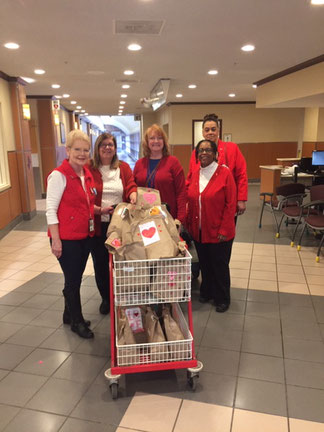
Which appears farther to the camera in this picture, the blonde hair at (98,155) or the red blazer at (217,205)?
the red blazer at (217,205)

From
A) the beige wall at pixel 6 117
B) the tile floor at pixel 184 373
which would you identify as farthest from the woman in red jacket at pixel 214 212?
the beige wall at pixel 6 117

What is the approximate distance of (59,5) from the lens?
330 cm

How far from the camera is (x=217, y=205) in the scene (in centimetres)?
292

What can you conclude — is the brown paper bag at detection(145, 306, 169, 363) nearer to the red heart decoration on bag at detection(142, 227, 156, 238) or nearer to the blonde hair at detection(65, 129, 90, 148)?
the red heart decoration on bag at detection(142, 227, 156, 238)

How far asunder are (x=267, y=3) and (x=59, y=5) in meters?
2.00

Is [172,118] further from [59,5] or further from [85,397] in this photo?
[85,397]

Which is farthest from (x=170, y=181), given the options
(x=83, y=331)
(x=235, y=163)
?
(x=83, y=331)

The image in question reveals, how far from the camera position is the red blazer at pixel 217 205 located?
114 inches

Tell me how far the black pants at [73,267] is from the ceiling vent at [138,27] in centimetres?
262

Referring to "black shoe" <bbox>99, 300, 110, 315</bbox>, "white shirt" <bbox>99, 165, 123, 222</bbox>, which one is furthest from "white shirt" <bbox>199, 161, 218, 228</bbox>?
"black shoe" <bbox>99, 300, 110, 315</bbox>

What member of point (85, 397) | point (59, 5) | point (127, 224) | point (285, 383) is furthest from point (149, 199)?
point (59, 5)

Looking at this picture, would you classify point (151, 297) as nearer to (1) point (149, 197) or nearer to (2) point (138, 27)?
(1) point (149, 197)

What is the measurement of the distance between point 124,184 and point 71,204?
547 mm

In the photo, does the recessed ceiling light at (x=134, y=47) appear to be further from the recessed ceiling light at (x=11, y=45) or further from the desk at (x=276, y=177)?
the desk at (x=276, y=177)
